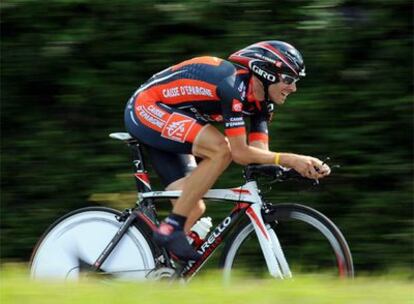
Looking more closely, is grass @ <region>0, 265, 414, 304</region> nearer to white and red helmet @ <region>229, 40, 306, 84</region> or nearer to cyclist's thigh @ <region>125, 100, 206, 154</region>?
cyclist's thigh @ <region>125, 100, 206, 154</region>

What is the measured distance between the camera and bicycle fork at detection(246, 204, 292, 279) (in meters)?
6.40

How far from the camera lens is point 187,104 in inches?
259

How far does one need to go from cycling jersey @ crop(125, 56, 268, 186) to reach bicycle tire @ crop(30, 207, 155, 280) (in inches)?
23.5

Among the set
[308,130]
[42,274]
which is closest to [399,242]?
[308,130]

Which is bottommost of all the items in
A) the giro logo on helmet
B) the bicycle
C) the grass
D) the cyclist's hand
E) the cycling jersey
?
the bicycle

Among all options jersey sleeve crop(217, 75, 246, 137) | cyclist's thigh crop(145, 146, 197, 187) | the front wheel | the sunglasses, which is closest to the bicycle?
the front wheel

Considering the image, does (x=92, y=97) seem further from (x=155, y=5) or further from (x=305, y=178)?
(x=305, y=178)

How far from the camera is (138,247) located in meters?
6.79

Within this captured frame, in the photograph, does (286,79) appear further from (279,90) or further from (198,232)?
(198,232)

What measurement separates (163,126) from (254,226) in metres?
0.94

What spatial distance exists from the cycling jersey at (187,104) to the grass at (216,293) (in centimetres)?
130

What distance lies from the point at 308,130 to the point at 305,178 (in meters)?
1.77

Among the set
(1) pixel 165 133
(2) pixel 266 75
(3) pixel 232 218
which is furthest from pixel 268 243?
(2) pixel 266 75

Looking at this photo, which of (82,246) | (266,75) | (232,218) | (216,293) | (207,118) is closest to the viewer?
(216,293)
